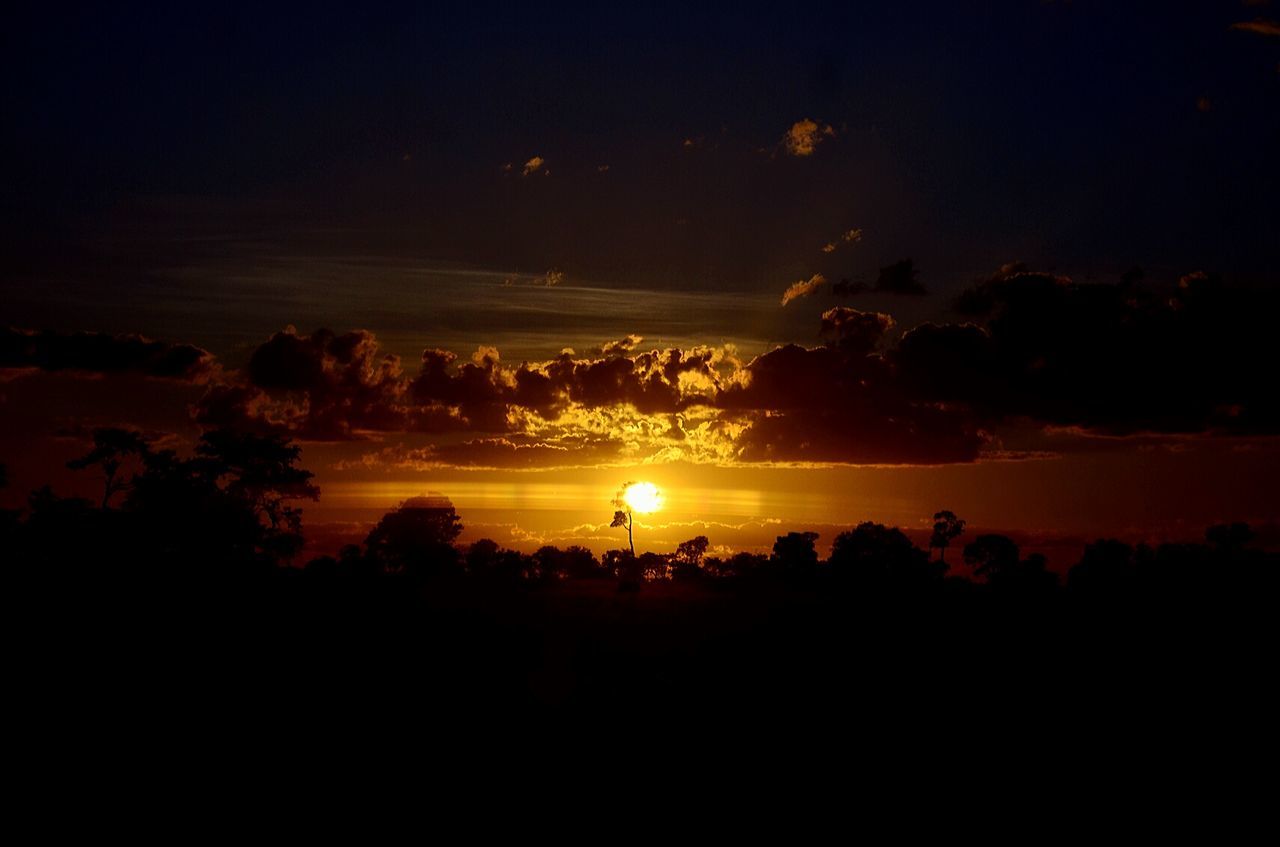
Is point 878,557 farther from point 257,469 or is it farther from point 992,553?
point 257,469

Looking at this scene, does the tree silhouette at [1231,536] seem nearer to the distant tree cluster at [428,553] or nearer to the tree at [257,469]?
the distant tree cluster at [428,553]

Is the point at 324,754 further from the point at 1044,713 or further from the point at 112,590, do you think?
the point at 1044,713

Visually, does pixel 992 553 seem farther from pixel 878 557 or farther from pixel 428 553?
pixel 428 553

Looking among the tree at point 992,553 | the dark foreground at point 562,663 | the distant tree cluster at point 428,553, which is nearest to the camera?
the dark foreground at point 562,663

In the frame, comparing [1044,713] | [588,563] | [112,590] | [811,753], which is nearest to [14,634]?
[112,590]

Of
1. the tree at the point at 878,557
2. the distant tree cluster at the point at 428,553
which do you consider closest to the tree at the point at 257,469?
the distant tree cluster at the point at 428,553

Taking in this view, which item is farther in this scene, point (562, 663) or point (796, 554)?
point (796, 554)

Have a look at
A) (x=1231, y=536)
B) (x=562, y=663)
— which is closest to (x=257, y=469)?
(x=562, y=663)

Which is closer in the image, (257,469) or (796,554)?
(257,469)

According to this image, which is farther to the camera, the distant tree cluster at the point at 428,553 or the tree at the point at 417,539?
the tree at the point at 417,539

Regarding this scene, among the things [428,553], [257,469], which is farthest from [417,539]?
[257,469]

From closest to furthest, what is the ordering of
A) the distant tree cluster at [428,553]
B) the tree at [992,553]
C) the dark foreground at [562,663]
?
the dark foreground at [562,663]
the distant tree cluster at [428,553]
the tree at [992,553]

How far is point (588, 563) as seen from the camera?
14425 cm

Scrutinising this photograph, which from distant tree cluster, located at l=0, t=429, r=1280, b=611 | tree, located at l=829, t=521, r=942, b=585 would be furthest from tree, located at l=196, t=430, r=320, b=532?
tree, located at l=829, t=521, r=942, b=585
